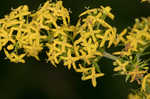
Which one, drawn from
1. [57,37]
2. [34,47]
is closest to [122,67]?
[57,37]

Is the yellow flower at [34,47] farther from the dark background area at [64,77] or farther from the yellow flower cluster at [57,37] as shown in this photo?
the dark background area at [64,77]

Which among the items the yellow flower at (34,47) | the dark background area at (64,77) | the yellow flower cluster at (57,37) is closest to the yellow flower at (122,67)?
the yellow flower cluster at (57,37)

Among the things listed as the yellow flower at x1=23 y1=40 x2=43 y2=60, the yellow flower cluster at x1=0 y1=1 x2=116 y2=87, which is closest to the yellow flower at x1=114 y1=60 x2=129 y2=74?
the yellow flower cluster at x1=0 y1=1 x2=116 y2=87

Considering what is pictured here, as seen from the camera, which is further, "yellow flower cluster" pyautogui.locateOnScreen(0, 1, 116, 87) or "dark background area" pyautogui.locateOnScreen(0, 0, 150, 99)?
"dark background area" pyautogui.locateOnScreen(0, 0, 150, 99)

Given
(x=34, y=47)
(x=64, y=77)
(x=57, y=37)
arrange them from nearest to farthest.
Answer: (x=34, y=47) < (x=57, y=37) < (x=64, y=77)

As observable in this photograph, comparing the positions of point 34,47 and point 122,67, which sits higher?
point 34,47

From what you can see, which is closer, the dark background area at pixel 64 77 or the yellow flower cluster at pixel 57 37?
the yellow flower cluster at pixel 57 37

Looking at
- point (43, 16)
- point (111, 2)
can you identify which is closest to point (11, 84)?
point (111, 2)

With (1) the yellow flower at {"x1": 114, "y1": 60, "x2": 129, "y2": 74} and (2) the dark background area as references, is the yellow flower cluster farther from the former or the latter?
(2) the dark background area

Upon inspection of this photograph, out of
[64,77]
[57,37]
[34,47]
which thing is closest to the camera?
[34,47]

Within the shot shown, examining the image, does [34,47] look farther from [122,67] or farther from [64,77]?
[64,77]
